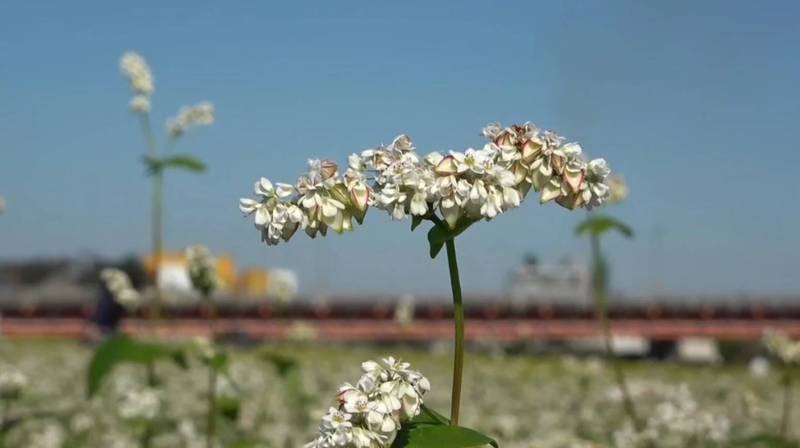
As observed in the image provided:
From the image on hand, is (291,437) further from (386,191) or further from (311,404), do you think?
(386,191)

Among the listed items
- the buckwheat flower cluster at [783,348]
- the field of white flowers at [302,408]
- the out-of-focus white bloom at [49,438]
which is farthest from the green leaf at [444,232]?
the out-of-focus white bloom at [49,438]

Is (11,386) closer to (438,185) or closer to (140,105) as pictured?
(140,105)

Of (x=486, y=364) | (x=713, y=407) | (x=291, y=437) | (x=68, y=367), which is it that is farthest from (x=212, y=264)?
(x=486, y=364)

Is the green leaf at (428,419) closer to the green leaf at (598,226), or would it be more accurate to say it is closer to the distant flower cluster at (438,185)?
the distant flower cluster at (438,185)

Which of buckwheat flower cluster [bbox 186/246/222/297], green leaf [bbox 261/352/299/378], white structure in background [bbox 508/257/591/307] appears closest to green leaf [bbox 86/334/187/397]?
buckwheat flower cluster [bbox 186/246/222/297]

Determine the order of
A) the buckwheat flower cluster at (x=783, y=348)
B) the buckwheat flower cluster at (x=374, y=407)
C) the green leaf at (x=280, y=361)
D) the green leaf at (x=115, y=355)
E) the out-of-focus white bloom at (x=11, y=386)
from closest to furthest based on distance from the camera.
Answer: the buckwheat flower cluster at (x=374, y=407) < the green leaf at (x=115, y=355) < the green leaf at (x=280, y=361) < the out-of-focus white bloom at (x=11, y=386) < the buckwheat flower cluster at (x=783, y=348)

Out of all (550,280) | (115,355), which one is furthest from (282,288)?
(550,280)

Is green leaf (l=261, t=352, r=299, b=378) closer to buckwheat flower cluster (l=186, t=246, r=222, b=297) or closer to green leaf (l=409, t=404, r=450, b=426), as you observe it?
buckwheat flower cluster (l=186, t=246, r=222, b=297)
